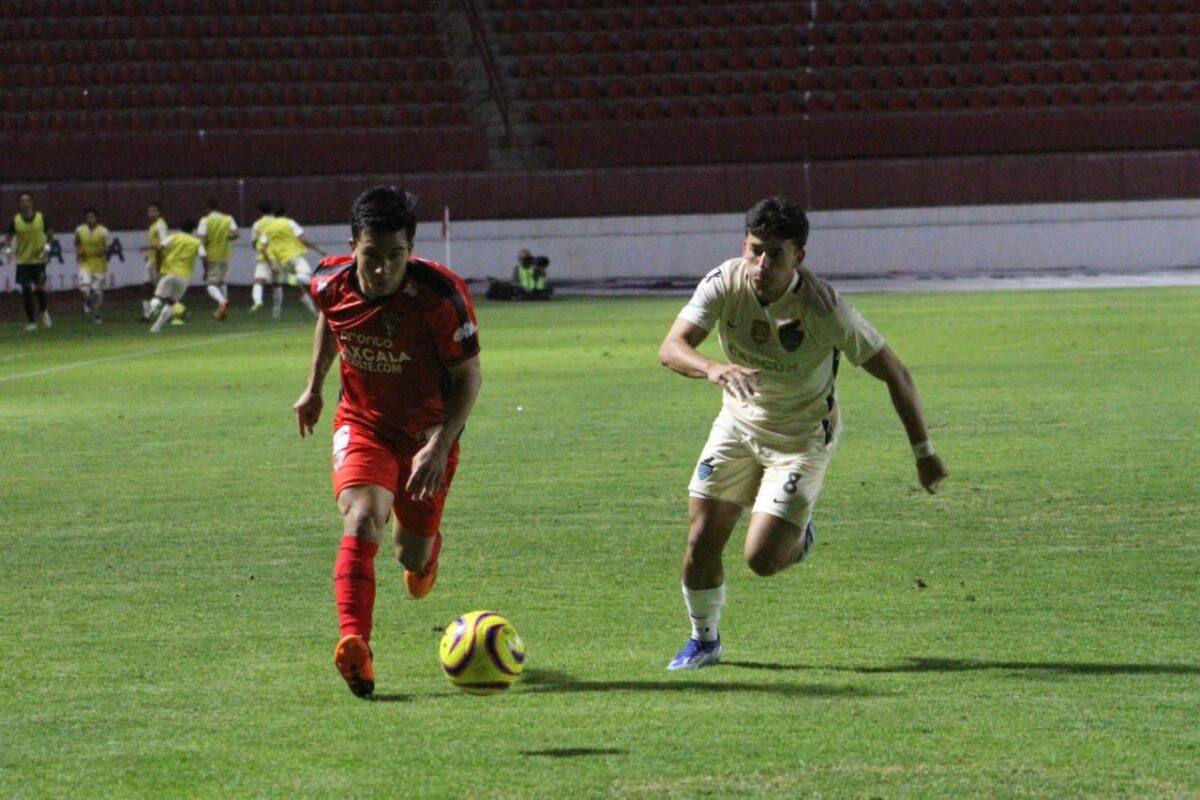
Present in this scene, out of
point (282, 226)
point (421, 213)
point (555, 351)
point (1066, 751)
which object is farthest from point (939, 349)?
point (421, 213)

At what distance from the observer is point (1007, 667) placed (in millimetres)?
6840

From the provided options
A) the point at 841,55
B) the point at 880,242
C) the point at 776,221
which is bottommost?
the point at 880,242

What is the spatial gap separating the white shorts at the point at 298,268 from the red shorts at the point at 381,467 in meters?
24.4

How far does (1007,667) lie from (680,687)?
1.21 metres

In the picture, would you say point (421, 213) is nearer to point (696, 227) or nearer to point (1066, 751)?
point (696, 227)

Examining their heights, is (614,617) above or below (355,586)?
below

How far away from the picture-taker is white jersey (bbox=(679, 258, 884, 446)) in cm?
708

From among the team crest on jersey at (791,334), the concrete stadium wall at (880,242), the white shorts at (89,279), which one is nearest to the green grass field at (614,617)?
the team crest on jersey at (791,334)

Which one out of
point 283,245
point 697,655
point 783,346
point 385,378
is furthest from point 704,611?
point 283,245

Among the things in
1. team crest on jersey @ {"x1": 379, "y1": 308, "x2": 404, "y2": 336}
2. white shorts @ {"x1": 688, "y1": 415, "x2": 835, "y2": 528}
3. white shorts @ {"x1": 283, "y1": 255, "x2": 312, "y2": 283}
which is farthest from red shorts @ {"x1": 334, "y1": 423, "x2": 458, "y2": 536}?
white shorts @ {"x1": 283, "y1": 255, "x2": 312, "y2": 283}

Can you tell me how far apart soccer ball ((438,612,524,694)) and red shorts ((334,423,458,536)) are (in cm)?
86

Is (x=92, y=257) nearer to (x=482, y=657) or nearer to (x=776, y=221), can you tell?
(x=776, y=221)

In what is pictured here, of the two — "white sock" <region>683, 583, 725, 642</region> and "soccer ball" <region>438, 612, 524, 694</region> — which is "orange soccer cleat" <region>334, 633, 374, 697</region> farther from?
"white sock" <region>683, 583, 725, 642</region>

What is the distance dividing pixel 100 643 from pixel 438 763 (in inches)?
94.9
